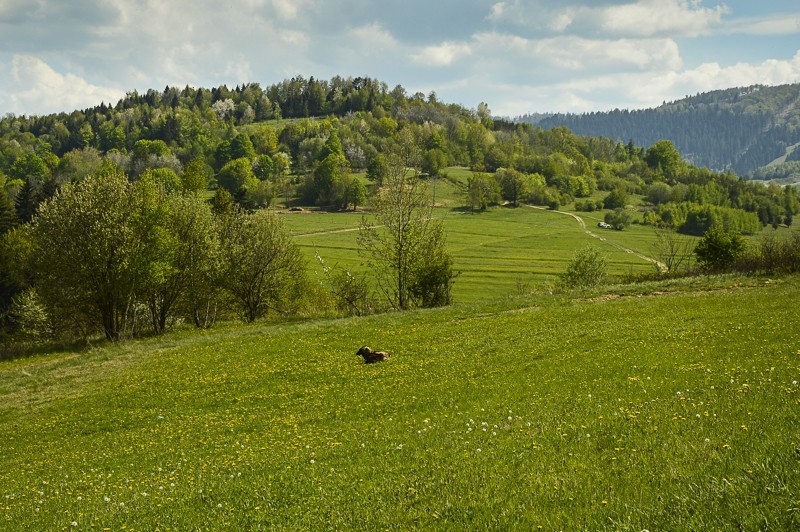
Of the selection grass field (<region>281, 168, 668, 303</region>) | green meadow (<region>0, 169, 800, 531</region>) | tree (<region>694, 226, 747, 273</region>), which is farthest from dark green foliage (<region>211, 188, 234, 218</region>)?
tree (<region>694, 226, 747, 273</region>)

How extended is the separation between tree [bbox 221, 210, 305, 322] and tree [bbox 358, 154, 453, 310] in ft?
40.3

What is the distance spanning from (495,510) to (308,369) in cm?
2159

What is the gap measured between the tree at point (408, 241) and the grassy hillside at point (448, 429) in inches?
742

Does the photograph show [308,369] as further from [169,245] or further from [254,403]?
[169,245]

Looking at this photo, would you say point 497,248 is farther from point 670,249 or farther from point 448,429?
point 448,429

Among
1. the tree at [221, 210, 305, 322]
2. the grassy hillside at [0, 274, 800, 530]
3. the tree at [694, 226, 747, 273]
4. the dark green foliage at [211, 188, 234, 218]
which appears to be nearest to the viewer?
the grassy hillside at [0, 274, 800, 530]

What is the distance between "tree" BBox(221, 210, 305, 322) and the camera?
205ft

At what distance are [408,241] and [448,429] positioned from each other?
133ft

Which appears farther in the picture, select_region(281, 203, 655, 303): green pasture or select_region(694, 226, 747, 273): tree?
select_region(281, 203, 655, 303): green pasture

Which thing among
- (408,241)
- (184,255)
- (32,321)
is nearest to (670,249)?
(408,241)

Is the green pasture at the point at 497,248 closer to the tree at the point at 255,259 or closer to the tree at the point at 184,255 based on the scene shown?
the tree at the point at 255,259

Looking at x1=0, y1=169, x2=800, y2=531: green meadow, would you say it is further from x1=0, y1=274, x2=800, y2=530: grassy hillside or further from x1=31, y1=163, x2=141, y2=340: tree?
x1=31, y1=163, x2=141, y2=340: tree

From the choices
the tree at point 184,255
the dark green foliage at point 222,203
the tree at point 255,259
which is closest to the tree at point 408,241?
the tree at point 255,259

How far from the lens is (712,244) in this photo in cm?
7288
